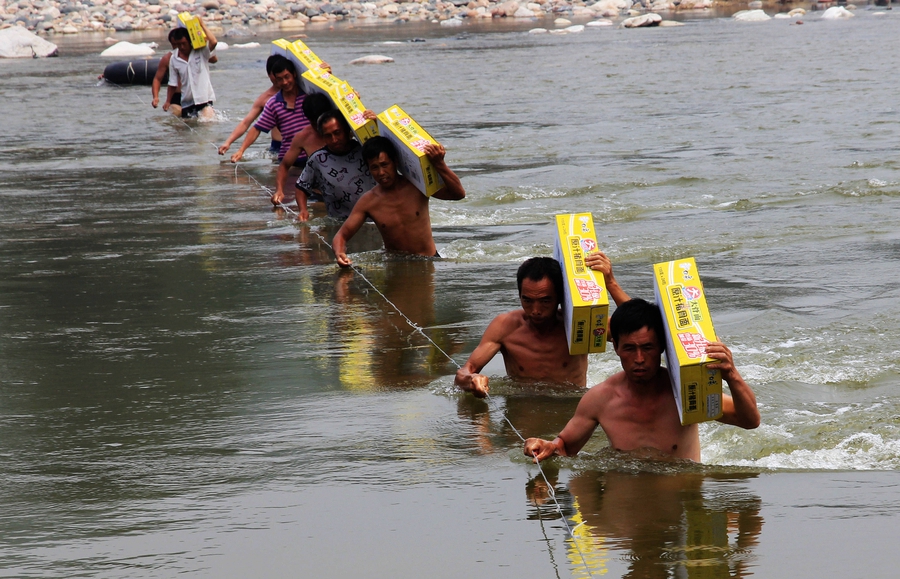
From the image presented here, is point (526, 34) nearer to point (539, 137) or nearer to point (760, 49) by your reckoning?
point (760, 49)

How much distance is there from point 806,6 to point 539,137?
38.3 metres

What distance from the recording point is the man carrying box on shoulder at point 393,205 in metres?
7.96

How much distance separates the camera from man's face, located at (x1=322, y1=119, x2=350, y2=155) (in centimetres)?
908

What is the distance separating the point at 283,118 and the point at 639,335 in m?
8.37

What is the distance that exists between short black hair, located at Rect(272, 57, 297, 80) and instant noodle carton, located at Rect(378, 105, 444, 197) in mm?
3866

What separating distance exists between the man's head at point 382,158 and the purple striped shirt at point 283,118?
3.90 metres

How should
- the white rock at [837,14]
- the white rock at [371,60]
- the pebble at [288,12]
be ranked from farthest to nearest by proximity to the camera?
1. the pebble at [288,12]
2. the white rock at [837,14]
3. the white rock at [371,60]

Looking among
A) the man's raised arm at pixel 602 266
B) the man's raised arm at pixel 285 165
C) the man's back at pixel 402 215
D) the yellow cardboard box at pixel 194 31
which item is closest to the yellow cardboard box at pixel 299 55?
the man's raised arm at pixel 285 165

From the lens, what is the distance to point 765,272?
8.62m

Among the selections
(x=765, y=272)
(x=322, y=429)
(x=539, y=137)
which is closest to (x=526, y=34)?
(x=539, y=137)

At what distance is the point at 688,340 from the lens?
13.6 feet

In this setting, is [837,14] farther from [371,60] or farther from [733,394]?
[733,394]

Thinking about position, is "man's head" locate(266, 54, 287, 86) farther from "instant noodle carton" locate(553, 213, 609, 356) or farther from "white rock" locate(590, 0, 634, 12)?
"white rock" locate(590, 0, 634, 12)

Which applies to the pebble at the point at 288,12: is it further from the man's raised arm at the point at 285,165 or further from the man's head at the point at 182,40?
the man's raised arm at the point at 285,165
